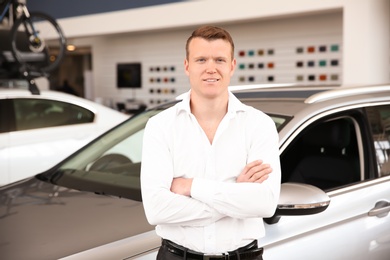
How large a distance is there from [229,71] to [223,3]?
8.01 m

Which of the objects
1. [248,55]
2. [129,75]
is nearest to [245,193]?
[248,55]

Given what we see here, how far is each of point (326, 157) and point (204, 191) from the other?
1.46m

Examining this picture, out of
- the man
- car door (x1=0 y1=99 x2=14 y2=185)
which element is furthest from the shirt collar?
car door (x1=0 y1=99 x2=14 y2=185)

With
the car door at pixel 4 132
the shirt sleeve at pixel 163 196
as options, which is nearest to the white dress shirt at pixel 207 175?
the shirt sleeve at pixel 163 196

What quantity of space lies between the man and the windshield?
23.2 inches

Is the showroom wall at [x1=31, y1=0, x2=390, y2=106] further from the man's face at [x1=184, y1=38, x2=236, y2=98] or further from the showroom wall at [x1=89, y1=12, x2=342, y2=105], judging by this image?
the man's face at [x1=184, y1=38, x2=236, y2=98]

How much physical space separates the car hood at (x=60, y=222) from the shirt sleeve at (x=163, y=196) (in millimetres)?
327

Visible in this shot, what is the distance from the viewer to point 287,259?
73.6 inches

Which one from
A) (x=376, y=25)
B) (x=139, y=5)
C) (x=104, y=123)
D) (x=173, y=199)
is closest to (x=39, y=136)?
(x=104, y=123)

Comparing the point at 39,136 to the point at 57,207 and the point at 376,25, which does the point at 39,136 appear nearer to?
the point at 57,207

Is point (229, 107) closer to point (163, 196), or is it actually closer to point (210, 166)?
point (210, 166)

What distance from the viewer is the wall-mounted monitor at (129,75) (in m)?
12.8

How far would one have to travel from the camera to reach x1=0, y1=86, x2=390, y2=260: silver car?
1.74 meters

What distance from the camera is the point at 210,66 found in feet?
4.69
